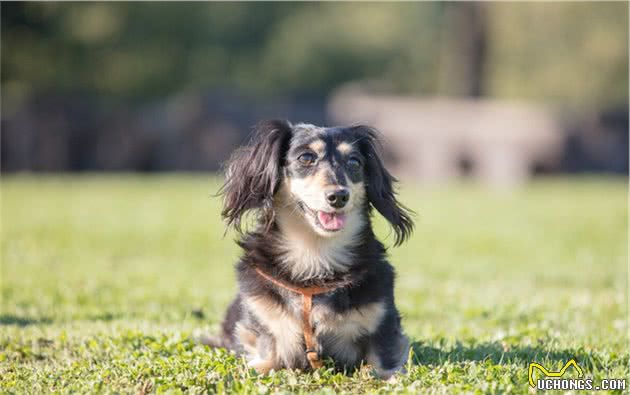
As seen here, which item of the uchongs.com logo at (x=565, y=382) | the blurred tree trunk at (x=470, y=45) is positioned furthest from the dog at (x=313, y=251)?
the blurred tree trunk at (x=470, y=45)

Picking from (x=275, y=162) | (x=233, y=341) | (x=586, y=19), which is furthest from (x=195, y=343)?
(x=586, y=19)

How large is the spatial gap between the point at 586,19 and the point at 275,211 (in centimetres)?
3541

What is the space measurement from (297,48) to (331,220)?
38.2 m

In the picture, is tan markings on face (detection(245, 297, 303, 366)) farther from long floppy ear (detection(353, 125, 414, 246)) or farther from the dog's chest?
long floppy ear (detection(353, 125, 414, 246))

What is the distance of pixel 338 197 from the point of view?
462 centimetres

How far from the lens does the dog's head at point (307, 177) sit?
191 inches

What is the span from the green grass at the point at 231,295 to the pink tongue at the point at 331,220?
834 mm

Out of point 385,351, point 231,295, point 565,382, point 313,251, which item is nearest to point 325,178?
point 313,251

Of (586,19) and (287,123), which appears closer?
(287,123)

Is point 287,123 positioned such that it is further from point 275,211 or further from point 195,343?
point 195,343

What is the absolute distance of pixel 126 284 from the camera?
28.5 feet

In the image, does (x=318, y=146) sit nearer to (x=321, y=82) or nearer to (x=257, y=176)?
(x=257, y=176)

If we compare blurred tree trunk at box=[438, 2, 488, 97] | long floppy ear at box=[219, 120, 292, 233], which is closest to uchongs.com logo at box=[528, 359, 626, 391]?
long floppy ear at box=[219, 120, 292, 233]

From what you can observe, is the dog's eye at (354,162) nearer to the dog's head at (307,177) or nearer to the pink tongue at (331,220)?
the dog's head at (307,177)
